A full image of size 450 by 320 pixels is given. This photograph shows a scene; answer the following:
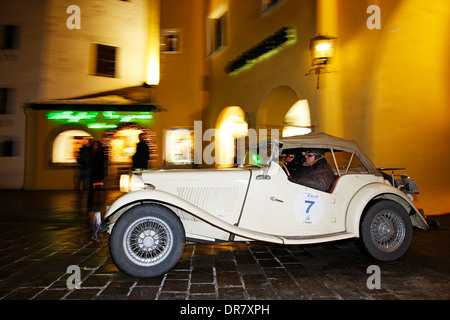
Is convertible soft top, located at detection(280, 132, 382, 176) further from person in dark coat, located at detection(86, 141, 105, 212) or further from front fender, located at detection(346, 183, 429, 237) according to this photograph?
person in dark coat, located at detection(86, 141, 105, 212)

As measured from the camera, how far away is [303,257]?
4.12 meters

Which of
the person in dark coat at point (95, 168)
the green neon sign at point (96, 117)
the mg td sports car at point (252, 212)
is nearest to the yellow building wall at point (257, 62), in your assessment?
the green neon sign at point (96, 117)

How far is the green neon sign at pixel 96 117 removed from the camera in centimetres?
1168

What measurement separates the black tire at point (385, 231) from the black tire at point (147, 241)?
2329mm

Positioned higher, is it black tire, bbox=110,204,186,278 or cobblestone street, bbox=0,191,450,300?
black tire, bbox=110,204,186,278

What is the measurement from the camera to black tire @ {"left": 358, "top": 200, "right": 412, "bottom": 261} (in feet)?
12.6

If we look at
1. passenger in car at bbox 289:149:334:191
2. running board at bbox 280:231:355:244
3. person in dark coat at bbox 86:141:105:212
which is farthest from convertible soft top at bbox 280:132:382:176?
person in dark coat at bbox 86:141:105:212

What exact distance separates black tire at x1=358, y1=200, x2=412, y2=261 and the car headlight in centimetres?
282

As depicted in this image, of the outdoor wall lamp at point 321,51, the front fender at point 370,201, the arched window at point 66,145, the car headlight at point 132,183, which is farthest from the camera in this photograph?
the arched window at point 66,145

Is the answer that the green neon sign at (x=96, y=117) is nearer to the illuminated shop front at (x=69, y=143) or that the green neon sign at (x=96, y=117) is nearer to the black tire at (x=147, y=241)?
the illuminated shop front at (x=69, y=143)

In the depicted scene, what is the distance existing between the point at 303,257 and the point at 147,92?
10364mm

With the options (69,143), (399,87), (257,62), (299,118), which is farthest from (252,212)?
(69,143)

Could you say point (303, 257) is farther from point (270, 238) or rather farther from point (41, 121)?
point (41, 121)

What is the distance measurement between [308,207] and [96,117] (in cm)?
1071
